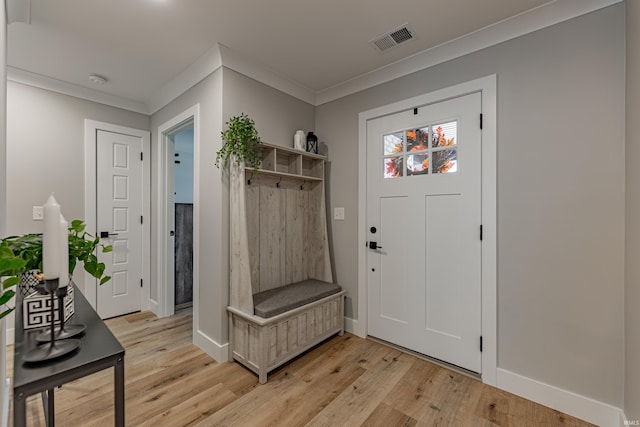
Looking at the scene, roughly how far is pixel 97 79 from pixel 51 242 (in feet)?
8.79

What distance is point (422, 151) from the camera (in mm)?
2406

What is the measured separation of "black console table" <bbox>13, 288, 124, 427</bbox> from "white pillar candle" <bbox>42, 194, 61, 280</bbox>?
0.28 metres

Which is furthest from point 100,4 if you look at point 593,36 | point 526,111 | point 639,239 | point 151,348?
point 639,239

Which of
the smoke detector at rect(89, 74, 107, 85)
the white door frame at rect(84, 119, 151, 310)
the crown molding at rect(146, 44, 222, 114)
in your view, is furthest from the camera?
the white door frame at rect(84, 119, 151, 310)

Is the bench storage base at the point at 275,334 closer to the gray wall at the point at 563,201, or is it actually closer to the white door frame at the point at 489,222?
the white door frame at the point at 489,222

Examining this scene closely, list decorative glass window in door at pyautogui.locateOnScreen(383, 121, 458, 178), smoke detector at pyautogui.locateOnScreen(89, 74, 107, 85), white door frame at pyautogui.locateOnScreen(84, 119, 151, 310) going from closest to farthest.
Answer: decorative glass window in door at pyautogui.locateOnScreen(383, 121, 458, 178) < smoke detector at pyautogui.locateOnScreen(89, 74, 107, 85) < white door frame at pyautogui.locateOnScreen(84, 119, 151, 310)

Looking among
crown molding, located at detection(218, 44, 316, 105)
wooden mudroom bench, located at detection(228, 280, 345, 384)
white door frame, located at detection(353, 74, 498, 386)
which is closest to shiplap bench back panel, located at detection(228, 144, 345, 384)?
wooden mudroom bench, located at detection(228, 280, 345, 384)

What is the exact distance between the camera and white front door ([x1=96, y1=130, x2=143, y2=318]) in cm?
315

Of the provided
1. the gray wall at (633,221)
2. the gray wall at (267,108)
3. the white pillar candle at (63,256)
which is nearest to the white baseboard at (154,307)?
the gray wall at (267,108)

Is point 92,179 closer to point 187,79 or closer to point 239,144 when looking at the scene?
point 187,79

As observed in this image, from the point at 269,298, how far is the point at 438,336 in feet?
4.62

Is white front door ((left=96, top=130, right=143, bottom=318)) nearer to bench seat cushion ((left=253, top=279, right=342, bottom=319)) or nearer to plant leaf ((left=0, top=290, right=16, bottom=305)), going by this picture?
bench seat cushion ((left=253, top=279, right=342, bottom=319))

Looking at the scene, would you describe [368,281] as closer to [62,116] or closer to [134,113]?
[134,113]

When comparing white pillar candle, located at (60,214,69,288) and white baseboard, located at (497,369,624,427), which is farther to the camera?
white baseboard, located at (497,369,624,427)
